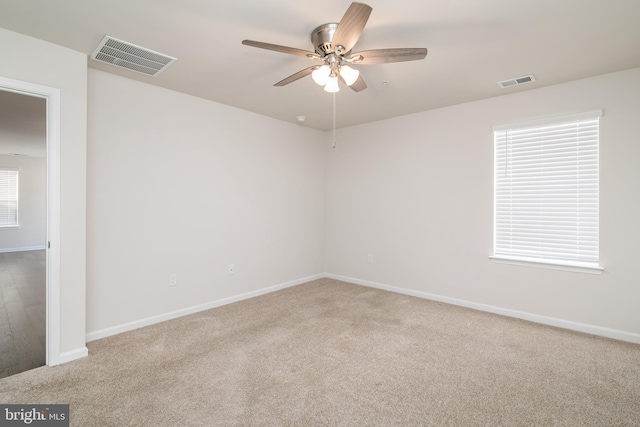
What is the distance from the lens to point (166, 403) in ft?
6.54

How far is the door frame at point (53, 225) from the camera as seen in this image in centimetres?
245

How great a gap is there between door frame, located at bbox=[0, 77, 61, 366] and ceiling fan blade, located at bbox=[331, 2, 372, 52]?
2.29 m

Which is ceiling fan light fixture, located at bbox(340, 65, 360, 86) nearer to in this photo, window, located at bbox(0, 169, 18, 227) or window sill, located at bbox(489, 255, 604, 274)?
window sill, located at bbox(489, 255, 604, 274)

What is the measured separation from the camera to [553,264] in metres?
3.29

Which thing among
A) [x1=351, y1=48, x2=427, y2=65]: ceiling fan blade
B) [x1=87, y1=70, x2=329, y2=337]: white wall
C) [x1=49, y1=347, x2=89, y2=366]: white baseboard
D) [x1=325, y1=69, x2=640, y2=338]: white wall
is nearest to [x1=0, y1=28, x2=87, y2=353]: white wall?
[x1=49, y1=347, x2=89, y2=366]: white baseboard

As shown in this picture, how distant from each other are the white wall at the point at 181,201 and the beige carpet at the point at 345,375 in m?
0.49

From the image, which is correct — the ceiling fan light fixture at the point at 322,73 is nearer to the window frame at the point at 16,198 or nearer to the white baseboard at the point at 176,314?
the white baseboard at the point at 176,314

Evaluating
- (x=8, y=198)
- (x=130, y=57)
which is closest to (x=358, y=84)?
(x=130, y=57)

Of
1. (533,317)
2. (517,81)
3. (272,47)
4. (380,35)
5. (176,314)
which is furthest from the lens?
Result: (176,314)

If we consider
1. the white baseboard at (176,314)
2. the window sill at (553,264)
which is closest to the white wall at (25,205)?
the white baseboard at (176,314)

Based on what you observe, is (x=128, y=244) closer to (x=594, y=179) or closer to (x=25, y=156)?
(x=25, y=156)

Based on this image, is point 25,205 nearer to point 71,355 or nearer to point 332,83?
point 71,355

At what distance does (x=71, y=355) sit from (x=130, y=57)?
100 inches

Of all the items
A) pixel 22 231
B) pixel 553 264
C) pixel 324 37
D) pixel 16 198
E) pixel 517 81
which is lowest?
pixel 553 264
